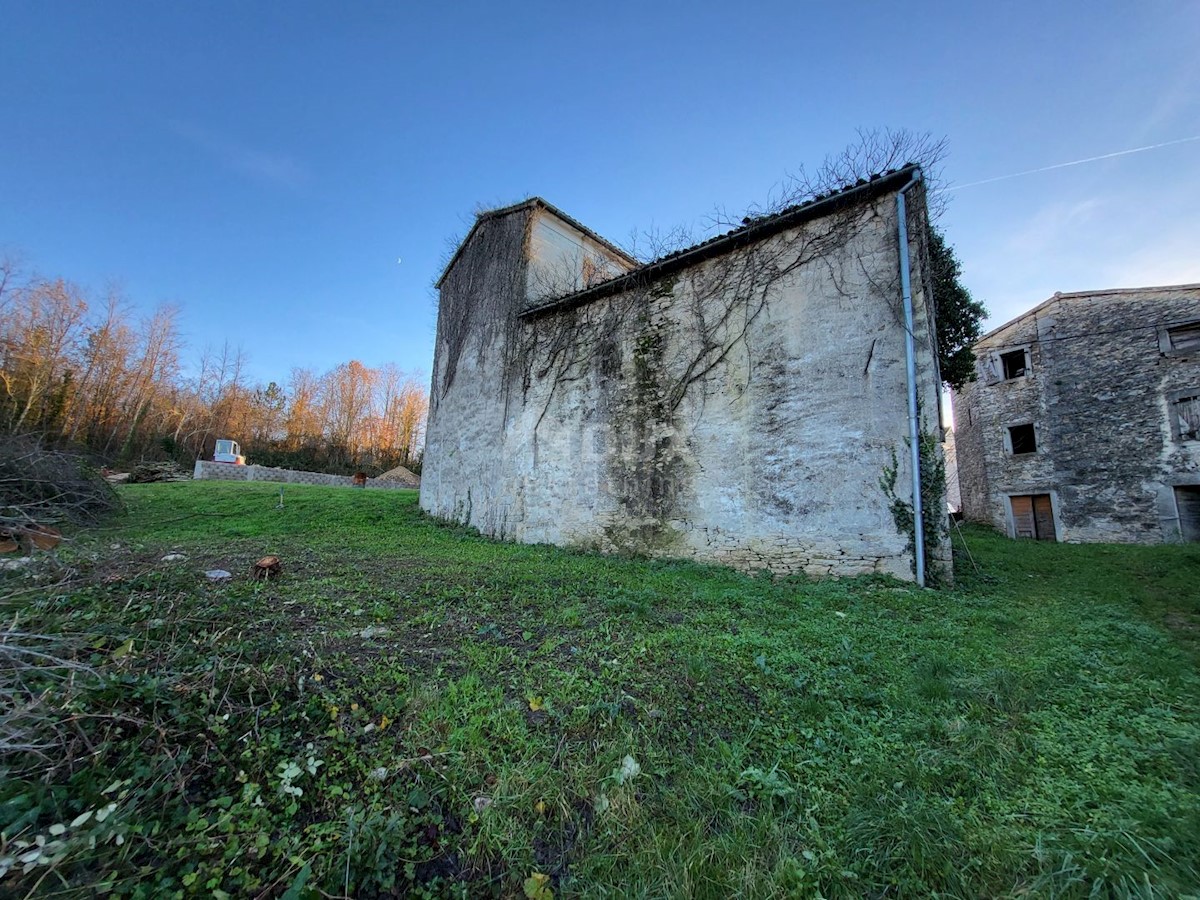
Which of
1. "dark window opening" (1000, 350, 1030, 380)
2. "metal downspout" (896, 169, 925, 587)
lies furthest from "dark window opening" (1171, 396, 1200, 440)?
"metal downspout" (896, 169, 925, 587)

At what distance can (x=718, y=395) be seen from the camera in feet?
22.0

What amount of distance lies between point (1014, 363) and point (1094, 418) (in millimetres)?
2956

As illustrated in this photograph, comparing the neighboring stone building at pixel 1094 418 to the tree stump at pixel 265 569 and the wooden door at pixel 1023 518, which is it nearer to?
the wooden door at pixel 1023 518

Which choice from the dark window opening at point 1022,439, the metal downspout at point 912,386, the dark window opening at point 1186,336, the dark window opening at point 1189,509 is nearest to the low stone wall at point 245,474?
the metal downspout at point 912,386

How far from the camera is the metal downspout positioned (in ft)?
17.1

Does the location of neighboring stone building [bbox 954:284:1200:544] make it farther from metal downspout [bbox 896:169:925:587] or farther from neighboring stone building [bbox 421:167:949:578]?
metal downspout [bbox 896:169:925:587]

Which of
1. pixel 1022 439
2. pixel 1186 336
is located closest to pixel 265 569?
pixel 1022 439

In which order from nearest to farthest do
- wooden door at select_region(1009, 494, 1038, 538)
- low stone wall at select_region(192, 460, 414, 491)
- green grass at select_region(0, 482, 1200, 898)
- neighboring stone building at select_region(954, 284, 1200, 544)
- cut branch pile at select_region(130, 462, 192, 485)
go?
green grass at select_region(0, 482, 1200, 898)
neighboring stone building at select_region(954, 284, 1200, 544)
wooden door at select_region(1009, 494, 1038, 538)
cut branch pile at select_region(130, 462, 192, 485)
low stone wall at select_region(192, 460, 414, 491)

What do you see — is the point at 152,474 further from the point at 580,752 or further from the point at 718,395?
the point at 580,752

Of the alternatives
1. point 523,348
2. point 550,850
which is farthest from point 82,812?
point 523,348

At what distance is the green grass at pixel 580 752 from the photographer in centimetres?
148

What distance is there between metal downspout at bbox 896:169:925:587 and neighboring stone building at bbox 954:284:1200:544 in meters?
12.4

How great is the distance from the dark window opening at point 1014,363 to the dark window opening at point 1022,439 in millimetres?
1700

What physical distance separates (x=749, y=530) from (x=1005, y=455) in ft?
45.6
